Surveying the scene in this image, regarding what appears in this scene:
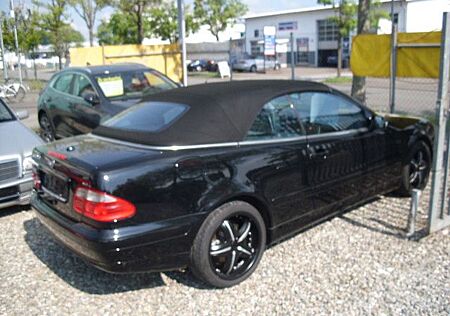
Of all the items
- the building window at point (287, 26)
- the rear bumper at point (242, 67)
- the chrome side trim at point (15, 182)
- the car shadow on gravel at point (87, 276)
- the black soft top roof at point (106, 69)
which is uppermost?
the building window at point (287, 26)

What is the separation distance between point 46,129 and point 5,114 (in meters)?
3.07

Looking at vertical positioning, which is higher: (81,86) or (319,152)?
(81,86)

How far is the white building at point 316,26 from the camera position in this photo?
3806cm

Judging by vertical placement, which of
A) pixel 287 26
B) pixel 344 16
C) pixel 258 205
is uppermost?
pixel 287 26

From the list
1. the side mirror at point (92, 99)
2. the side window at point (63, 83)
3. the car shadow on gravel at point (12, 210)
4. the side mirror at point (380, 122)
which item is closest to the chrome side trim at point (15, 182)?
the car shadow on gravel at point (12, 210)

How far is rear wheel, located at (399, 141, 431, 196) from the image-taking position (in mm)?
5214

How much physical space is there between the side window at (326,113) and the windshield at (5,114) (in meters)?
4.29

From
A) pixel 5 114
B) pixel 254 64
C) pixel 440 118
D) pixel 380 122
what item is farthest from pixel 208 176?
pixel 254 64

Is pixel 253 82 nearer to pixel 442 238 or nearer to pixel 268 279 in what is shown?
pixel 268 279

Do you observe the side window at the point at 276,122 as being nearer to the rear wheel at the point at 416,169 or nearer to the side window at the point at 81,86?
the rear wheel at the point at 416,169

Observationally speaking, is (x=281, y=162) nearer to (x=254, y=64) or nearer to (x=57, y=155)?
(x=57, y=155)

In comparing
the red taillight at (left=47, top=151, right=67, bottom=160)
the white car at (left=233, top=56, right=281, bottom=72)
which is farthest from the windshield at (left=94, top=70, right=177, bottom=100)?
the white car at (left=233, top=56, right=281, bottom=72)

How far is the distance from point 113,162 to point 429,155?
412 centimetres

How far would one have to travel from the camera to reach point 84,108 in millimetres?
7648
